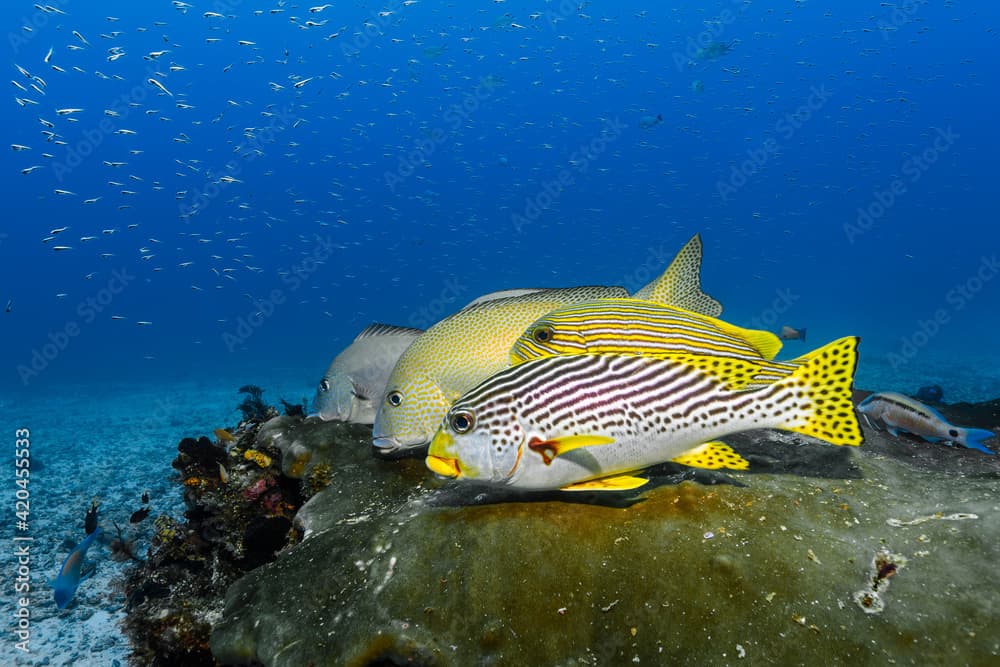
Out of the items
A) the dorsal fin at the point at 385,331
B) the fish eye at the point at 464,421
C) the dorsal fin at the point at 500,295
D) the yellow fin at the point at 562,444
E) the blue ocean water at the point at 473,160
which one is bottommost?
the yellow fin at the point at 562,444

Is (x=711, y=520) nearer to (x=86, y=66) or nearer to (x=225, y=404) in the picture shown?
(x=225, y=404)

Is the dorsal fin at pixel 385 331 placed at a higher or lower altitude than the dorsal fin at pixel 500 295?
lower

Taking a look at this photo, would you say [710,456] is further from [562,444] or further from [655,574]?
[562,444]

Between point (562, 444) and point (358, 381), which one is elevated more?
point (358, 381)

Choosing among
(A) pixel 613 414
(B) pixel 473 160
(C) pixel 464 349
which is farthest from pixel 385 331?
(B) pixel 473 160

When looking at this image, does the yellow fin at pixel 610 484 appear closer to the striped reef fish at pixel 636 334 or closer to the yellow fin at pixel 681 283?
the striped reef fish at pixel 636 334

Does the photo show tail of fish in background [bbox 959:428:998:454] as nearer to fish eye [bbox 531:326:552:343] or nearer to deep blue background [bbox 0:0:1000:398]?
fish eye [bbox 531:326:552:343]

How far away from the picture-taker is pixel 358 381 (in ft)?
Answer: 15.0

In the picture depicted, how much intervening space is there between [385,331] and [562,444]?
9.57 ft

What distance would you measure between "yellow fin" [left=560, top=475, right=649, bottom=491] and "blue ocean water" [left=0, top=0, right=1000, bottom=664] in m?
42.2

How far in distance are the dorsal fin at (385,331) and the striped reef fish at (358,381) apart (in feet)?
0.24

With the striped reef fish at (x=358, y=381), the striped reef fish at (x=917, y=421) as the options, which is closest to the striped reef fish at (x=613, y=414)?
the striped reef fish at (x=358, y=381)

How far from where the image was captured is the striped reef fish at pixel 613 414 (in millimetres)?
2268

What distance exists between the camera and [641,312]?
282cm
